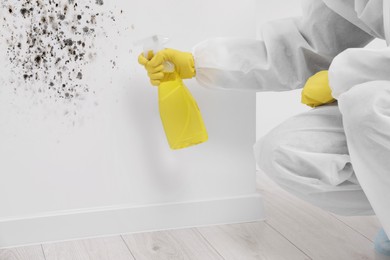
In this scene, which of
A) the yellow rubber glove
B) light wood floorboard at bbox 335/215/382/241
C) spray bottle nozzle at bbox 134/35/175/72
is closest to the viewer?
the yellow rubber glove

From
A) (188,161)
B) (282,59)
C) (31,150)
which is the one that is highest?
(282,59)

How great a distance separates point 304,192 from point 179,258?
330mm

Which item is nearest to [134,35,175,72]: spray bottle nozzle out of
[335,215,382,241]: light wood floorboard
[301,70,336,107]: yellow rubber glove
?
[301,70,336,107]: yellow rubber glove

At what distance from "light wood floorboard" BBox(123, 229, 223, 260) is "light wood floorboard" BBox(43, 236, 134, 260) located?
0.08ft

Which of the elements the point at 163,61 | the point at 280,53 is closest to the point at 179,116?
the point at 163,61

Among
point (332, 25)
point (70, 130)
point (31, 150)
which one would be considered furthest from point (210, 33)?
point (31, 150)

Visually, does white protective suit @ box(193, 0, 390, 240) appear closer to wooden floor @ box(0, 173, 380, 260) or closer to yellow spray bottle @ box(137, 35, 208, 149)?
yellow spray bottle @ box(137, 35, 208, 149)

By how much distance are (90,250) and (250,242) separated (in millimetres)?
391

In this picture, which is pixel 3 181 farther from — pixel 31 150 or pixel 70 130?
pixel 70 130

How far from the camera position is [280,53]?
1480mm

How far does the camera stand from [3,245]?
153 cm

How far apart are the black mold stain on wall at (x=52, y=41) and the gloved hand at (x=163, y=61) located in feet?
0.50

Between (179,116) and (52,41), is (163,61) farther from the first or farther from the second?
(52,41)

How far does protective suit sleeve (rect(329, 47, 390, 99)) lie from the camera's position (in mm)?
1190
